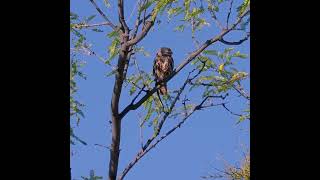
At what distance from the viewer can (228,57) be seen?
7.01m

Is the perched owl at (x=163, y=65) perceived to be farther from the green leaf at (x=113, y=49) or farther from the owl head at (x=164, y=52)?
the green leaf at (x=113, y=49)

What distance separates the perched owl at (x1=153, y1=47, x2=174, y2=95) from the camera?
648 cm

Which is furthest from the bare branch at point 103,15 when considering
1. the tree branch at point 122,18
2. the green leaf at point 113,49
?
the green leaf at point 113,49

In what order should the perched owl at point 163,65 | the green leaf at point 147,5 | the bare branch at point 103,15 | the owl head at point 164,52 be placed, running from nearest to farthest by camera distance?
the green leaf at point 147,5 → the bare branch at point 103,15 → the perched owl at point 163,65 → the owl head at point 164,52

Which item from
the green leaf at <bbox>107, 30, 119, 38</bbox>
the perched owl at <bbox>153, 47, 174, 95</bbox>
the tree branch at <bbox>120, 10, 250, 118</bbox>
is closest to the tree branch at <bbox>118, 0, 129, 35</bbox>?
the green leaf at <bbox>107, 30, 119, 38</bbox>

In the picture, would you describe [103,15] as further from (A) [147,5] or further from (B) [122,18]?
(A) [147,5]

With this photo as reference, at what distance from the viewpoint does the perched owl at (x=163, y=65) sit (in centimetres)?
648

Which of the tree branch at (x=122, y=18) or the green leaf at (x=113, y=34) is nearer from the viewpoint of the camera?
the tree branch at (x=122, y=18)

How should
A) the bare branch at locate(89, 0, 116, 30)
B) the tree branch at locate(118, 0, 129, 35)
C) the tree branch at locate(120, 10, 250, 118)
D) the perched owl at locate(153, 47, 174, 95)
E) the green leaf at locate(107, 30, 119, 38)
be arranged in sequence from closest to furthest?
the tree branch at locate(120, 10, 250, 118) → the tree branch at locate(118, 0, 129, 35) → the bare branch at locate(89, 0, 116, 30) → the green leaf at locate(107, 30, 119, 38) → the perched owl at locate(153, 47, 174, 95)

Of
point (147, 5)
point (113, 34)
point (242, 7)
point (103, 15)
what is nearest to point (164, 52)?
point (242, 7)

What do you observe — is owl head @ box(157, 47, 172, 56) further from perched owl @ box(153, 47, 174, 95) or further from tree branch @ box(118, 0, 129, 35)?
tree branch @ box(118, 0, 129, 35)
